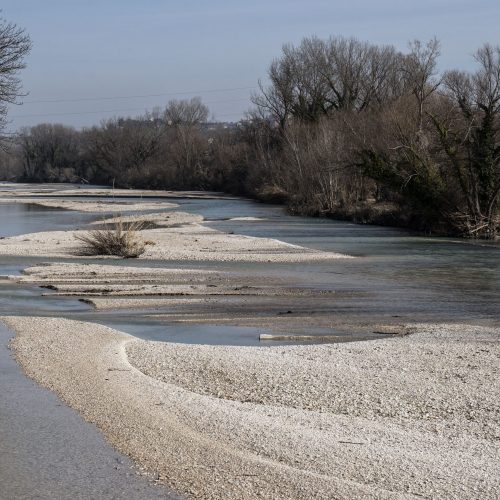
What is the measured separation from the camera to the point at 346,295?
78.8 ft

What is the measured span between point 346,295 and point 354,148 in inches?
1447

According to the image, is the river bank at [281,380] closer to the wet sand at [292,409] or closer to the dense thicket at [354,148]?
the wet sand at [292,409]

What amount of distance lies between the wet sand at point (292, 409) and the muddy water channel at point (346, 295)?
92.4 inches

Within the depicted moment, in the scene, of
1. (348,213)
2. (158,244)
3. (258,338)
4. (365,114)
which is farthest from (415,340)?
(365,114)

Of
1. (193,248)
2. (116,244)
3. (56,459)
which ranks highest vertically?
(116,244)

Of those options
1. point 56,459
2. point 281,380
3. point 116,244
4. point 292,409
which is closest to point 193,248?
point 116,244

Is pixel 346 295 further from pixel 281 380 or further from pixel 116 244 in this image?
pixel 116 244

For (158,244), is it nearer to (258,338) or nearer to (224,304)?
(224,304)

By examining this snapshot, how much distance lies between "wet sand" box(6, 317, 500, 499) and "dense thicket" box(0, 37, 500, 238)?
31062 millimetres

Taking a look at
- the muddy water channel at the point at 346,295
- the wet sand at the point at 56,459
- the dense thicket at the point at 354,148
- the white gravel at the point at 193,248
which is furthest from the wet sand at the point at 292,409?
the dense thicket at the point at 354,148

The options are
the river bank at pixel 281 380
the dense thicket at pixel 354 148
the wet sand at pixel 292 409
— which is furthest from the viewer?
the dense thicket at pixel 354 148

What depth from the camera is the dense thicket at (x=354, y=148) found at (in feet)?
154

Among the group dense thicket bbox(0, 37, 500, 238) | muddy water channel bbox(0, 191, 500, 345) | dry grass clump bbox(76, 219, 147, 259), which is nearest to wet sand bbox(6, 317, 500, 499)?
muddy water channel bbox(0, 191, 500, 345)

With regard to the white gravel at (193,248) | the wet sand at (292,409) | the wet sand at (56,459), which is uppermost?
the white gravel at (193,248)
